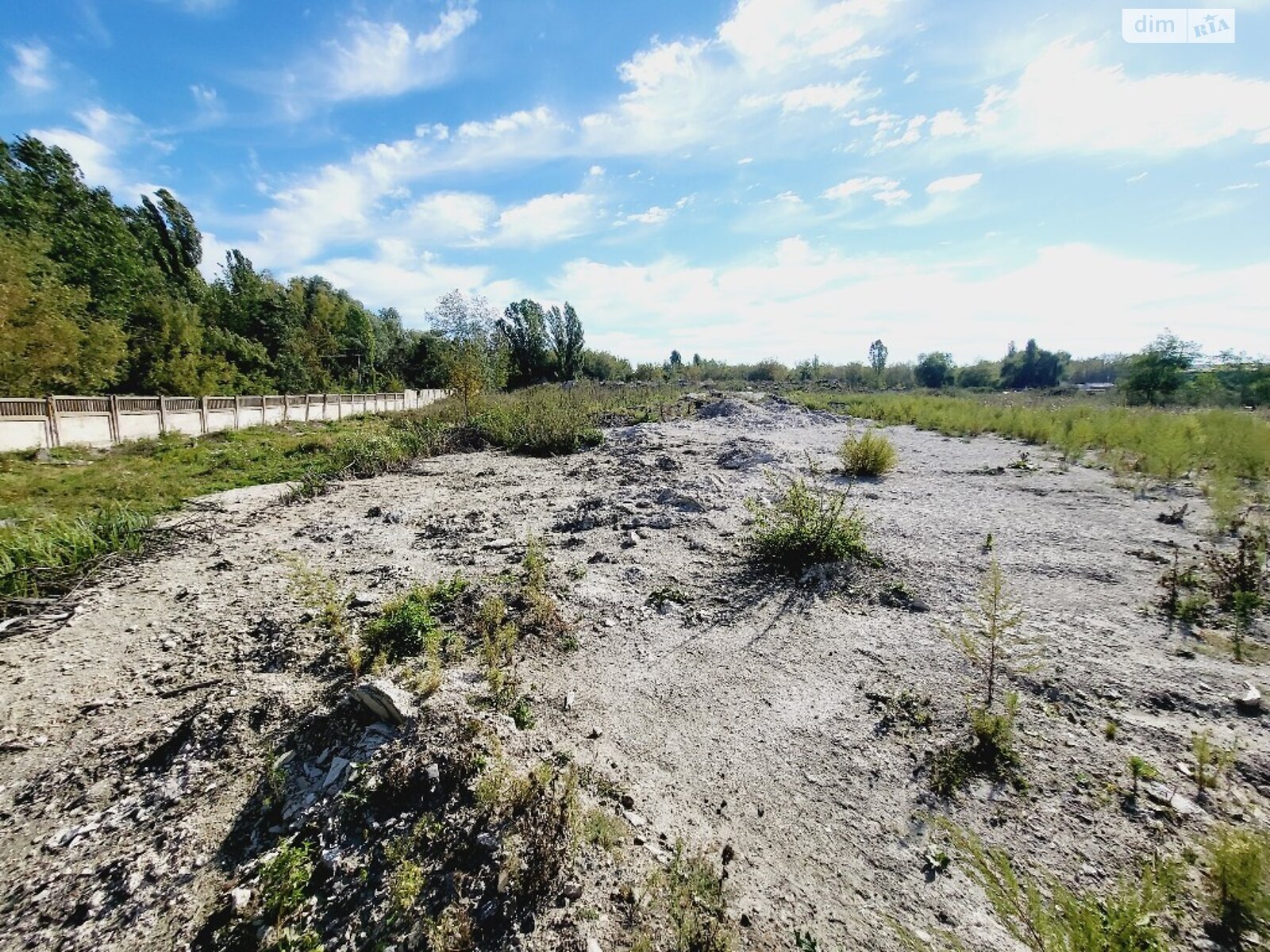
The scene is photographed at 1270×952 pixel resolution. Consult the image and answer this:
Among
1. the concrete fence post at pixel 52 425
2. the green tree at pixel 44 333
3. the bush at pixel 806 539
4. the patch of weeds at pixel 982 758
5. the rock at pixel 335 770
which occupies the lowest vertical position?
the patch of weeds at pixel 982 758

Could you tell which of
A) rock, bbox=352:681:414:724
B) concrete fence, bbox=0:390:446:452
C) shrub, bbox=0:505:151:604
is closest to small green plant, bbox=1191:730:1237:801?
rock, bbox=352:681:414:724

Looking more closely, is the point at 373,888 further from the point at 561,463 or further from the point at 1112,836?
the point at 561,463

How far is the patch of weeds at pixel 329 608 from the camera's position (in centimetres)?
328

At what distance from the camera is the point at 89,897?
188 cm

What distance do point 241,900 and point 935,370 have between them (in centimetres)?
6073

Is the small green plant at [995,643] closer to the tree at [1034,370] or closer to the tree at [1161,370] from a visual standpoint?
the tree at [1161,370]

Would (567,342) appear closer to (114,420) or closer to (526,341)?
(526,341)

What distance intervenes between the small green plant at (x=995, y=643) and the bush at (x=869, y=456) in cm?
533

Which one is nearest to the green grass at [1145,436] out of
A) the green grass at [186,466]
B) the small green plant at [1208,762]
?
the small green plant at [1208,762]

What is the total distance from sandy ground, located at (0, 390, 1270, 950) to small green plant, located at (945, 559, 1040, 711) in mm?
139

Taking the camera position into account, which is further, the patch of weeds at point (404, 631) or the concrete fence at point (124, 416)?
the concrete fence at point (124, 416)

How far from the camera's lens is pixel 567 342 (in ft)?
119

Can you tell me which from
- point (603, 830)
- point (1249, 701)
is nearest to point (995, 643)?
point (1249, 701)

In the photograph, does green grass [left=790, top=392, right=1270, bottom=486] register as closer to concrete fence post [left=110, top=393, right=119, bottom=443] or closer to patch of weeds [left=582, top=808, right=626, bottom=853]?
patch of weeds [left=582, top=808, right=626, bottom=853]
